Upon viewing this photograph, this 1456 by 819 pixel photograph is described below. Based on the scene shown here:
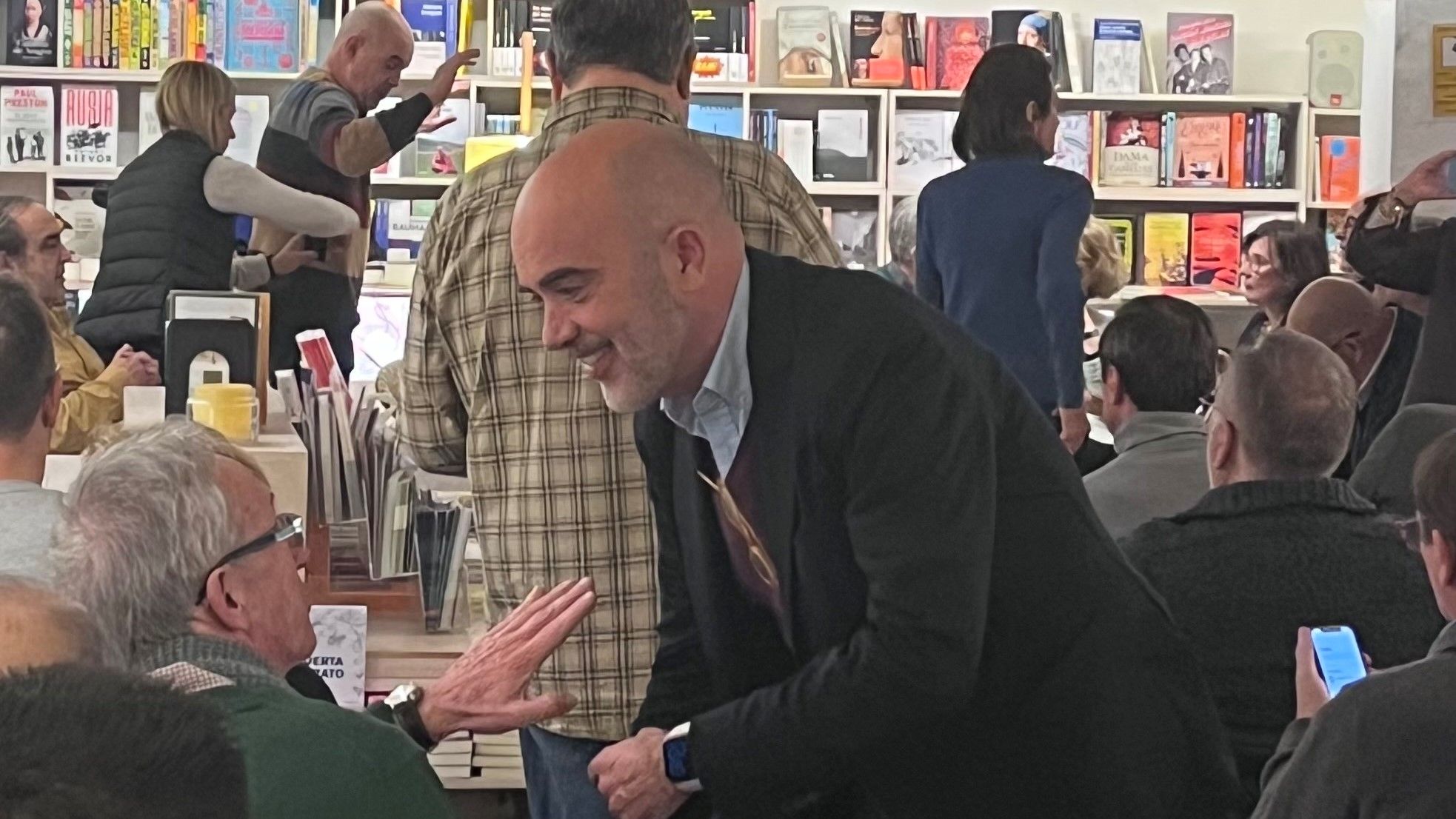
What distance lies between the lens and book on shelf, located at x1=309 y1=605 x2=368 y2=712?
2846 millimetres

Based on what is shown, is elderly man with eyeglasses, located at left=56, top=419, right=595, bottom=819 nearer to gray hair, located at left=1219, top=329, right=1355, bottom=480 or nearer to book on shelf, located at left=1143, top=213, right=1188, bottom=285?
gray hair, located at left=1219, top=329, right=1355, bottom=480

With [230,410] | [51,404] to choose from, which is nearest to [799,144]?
[230,410]

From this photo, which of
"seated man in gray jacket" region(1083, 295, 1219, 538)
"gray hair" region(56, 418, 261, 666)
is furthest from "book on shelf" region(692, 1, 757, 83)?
"gray hair" region(56, 418, 261, 666)

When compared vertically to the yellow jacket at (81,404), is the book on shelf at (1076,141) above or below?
above

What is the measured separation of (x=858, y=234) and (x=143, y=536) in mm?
6094

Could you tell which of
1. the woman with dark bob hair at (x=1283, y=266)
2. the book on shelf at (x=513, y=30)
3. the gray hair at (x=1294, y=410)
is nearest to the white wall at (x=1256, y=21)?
the book on shelf at (x=513, y=30)

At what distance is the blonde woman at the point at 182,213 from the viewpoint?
443 centimetres

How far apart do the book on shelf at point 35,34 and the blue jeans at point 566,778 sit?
564cm

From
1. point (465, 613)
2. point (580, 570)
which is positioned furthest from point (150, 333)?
point (580, 570)

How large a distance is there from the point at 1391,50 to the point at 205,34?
177 inches

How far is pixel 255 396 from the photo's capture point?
3135 mm

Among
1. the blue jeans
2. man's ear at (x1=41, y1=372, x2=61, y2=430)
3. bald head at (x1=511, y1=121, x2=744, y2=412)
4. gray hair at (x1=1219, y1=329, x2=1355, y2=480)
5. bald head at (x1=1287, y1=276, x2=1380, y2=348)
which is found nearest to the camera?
bald head at (x1=511, y1=121, x2=744, y2=412)

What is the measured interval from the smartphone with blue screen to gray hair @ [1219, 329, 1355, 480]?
0.30 meters

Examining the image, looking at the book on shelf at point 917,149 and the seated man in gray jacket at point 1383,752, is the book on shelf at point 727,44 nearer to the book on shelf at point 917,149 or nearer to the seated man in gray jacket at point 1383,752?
the book on shelf at point 917,149
